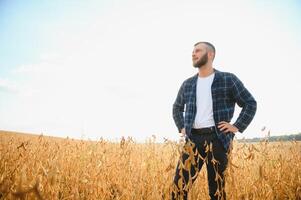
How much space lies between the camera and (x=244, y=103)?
3.06 m

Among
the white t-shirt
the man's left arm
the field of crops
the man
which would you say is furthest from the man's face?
the field of crops

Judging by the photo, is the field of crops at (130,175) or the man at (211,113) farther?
the man at (211,113)

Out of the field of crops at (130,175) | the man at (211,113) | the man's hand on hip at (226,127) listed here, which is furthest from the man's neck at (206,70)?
the field of crops at (130,175)

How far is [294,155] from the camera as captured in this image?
165 inches

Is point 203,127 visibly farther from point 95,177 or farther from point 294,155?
point 294,155

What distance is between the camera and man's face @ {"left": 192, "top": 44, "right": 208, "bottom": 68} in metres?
3.33

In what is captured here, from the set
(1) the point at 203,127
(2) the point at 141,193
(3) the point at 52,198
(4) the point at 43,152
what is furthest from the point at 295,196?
(4) the point at 43,152

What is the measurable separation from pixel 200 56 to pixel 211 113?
82 centimetres

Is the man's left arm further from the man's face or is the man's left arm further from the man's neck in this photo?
the man's face

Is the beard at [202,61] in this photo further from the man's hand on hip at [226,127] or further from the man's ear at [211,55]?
the man's hand on hip at [226,127]

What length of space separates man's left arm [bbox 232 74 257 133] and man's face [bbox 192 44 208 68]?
50 cm

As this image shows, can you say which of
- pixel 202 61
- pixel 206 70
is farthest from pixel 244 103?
pixel 202 61

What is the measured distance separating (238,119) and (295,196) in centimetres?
144

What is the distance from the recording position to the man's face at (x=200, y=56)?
3.33 meters
